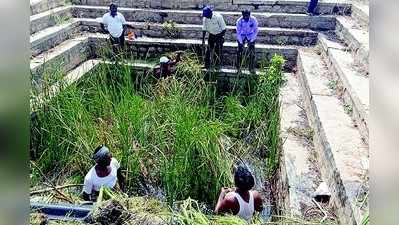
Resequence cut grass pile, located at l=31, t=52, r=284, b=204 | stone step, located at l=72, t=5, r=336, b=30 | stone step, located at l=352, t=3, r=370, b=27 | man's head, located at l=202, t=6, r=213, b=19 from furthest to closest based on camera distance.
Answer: stone step, located at l=72, t=5, r=336, b=30 → stone step, located at l=352, t=3, r=370, b=27 → man's head, located at l=202, t=6, r=213, b=19 → cut grass pile, located at l=31, t=52, r=284, b=204

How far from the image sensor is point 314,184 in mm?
4703

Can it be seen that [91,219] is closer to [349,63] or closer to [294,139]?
[294,139]

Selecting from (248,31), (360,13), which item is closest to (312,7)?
(360,13)

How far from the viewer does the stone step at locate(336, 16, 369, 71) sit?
713cm

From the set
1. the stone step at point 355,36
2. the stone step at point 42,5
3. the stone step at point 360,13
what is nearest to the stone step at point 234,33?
the stone step at point 355,36

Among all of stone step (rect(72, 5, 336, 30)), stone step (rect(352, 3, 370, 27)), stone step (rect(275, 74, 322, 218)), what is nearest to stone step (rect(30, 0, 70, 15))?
stone step (rect(72, 5, 336, 30))

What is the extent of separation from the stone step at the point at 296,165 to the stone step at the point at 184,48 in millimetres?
2542

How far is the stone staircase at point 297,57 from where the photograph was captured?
4605mm

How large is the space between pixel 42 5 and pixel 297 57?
5.74 meters

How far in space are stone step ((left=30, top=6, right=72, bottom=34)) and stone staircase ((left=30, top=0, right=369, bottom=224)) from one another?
0.07 feet

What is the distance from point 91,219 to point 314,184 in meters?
2.45

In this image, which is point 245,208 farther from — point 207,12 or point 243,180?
point 207,12

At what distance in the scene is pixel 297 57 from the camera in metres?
9.32

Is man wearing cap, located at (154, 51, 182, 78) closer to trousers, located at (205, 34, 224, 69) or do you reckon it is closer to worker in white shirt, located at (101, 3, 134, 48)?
trousers, located at (205, 34, 224, 69)
